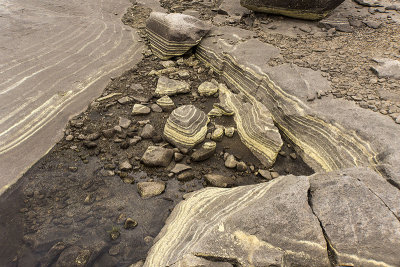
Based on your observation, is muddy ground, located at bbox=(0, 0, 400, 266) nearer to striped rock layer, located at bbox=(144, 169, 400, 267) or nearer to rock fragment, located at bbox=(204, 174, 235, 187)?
rock fragment, located at bbox=(204, 174, 235, 187)

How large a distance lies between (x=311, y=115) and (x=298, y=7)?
2.51m

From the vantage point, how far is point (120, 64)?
176 inches

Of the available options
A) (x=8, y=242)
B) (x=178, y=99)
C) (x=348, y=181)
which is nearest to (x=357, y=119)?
(x=348, y=181)

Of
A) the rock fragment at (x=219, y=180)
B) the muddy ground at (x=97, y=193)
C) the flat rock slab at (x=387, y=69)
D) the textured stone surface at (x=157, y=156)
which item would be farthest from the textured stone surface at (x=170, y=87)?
the flat rock slab at (x=387, y=69)

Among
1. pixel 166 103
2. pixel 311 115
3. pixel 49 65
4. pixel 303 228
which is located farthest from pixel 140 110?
pixel 303 228

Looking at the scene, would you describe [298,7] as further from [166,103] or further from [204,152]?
[204,152]

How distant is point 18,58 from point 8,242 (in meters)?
2.82

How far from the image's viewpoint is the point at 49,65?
4094mm

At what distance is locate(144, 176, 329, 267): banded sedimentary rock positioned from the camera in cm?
176

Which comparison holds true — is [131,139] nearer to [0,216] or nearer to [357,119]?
[0,216]

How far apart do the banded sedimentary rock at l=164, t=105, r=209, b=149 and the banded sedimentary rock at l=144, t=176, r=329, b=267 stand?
1078 mm

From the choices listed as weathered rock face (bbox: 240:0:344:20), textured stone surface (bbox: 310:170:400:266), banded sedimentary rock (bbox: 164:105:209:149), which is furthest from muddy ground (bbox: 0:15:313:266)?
weathered rock face (bbox: 240:0:344:20)

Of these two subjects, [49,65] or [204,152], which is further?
[49,65]

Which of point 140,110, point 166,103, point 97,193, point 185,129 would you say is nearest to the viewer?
point 97,193
